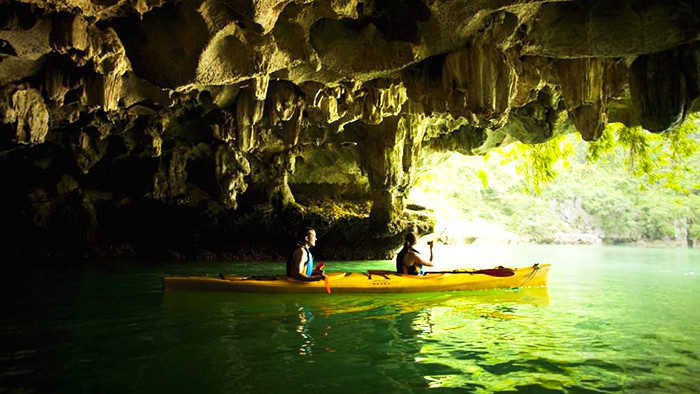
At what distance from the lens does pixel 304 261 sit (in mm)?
8953

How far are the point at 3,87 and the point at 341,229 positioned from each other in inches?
452

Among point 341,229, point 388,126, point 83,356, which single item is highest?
point 388,126

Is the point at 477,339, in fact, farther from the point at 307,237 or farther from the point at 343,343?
the point at 307,237

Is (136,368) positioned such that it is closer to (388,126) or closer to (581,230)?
(388,126)

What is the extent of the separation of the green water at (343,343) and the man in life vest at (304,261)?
0.38 meters

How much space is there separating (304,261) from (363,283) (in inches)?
42.7

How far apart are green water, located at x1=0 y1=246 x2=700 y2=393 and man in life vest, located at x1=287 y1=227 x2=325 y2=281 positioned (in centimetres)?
38

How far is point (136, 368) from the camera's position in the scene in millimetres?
4270

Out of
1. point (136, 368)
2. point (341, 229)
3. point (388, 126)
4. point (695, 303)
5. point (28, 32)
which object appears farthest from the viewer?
point (341, 229)

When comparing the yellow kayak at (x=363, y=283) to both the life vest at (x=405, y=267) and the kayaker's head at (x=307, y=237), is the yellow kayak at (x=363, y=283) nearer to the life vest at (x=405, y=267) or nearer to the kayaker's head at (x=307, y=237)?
the life vest at (x=405, y=267)

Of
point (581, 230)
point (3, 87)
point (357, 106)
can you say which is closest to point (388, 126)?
point (357, 106)

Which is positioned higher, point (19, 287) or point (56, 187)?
point (56, 187)

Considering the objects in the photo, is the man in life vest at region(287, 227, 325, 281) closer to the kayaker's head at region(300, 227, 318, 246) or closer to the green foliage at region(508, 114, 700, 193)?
the kayaker's head at region(300, 227, 318, 246)

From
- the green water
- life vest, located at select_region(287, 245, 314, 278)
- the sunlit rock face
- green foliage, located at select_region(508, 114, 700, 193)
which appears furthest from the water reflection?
green foliage, located at select_region(508, 114, 700, 193)
